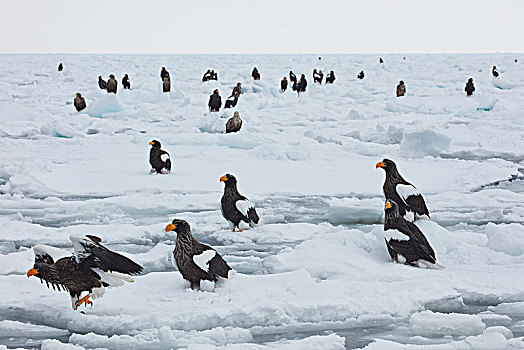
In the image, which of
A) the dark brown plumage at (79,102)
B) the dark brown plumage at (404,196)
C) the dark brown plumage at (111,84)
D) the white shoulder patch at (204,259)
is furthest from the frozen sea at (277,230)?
the dark brown plumage at (111,84)

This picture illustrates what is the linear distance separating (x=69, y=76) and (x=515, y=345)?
27.6 metres

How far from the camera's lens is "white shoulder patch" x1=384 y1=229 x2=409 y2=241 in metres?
4.58

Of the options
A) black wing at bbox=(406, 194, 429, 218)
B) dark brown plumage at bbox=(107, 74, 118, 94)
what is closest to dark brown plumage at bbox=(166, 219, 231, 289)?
black wing at bbox=(406, 194, 429, 218)

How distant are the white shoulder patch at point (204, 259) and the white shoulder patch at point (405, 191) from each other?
2303 mm

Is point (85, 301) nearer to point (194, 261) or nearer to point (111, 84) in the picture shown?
point (194, 261)

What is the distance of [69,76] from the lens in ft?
93.5

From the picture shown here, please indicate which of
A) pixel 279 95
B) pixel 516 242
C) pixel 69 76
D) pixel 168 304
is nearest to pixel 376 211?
pixel 516 242

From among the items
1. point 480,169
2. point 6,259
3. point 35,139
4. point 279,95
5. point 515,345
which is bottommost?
point 515,345

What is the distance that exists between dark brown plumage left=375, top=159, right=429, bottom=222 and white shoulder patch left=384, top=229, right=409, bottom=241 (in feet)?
3.23

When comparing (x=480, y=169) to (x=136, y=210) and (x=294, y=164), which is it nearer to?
(x=294, y=164)

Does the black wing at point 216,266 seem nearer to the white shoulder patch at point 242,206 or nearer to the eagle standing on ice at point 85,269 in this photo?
the eagle standing on ice at point 85,269

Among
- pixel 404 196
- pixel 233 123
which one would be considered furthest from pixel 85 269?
pixel 233 123

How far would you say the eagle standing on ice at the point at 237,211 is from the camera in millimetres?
5684

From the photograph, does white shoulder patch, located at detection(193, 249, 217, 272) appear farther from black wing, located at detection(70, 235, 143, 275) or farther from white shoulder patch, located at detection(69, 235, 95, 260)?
white shoulder patch, located at detection(69, 235, 95, 260)
